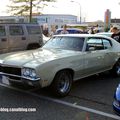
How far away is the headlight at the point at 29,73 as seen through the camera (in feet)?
18.6

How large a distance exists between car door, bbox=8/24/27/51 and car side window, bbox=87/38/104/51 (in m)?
4.55

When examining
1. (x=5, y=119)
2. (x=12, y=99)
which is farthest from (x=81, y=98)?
(x=5, y=119)

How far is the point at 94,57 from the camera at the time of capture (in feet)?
24.2

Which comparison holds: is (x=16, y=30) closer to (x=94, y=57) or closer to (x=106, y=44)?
(x=106, y=44)

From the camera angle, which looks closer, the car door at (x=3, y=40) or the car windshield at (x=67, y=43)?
the car windshield at (x=67, y=43)

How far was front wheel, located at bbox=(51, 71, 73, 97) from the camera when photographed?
20.1 feet

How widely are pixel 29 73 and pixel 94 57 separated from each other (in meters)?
2.31

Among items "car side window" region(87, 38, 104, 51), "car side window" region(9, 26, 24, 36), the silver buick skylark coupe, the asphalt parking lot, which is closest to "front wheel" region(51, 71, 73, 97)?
the silver buick skylark coupe

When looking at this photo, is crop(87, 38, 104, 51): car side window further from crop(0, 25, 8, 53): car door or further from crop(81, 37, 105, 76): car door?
crop(0, 25, 8, 53): car door

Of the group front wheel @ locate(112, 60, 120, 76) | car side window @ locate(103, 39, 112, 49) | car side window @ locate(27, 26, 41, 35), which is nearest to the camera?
car side window @ locate(103, 39, 112, 49)

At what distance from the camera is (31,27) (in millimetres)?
12391

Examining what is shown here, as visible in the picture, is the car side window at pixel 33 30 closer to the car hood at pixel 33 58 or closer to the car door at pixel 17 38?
the car door at pixel 17 38

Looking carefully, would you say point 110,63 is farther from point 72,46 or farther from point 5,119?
point 5,119

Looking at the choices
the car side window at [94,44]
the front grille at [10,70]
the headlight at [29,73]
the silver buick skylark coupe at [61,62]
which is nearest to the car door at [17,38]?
the silver buick skylark coupe at [61,62]
